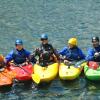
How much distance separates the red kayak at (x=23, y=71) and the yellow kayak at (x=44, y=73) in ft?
0.76

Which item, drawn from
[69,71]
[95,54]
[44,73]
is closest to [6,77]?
[44,73]

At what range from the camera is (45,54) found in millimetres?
17234

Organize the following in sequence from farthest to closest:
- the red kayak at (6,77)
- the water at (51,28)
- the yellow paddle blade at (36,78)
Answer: the water at (51,28)
the yellow paddle blade at (36,78)
the red kayak at (6,77)

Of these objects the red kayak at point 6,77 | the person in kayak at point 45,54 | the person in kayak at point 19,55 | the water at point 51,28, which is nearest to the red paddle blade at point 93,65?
the water at point 51,28

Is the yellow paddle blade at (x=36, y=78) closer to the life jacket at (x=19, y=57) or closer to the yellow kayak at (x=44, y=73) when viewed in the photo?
the yellow kayak at (x=44, y=73)

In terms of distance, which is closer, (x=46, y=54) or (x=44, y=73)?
(x=44, y=73)

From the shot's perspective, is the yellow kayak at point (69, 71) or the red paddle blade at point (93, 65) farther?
the red paddle blade at point (93, 65)

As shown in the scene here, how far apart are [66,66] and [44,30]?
1069 centimetres

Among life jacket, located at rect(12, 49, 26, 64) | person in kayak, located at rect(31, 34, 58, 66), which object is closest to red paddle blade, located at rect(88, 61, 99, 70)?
person in kayak, located at rect(31, 34, 58, 66)

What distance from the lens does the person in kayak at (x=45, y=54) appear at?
1717 centimetres

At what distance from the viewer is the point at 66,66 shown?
1680 cm

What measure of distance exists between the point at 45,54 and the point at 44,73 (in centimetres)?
132

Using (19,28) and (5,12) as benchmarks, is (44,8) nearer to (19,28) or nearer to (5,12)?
(5,12)

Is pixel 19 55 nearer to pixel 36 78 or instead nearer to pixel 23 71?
pixel 23 71
